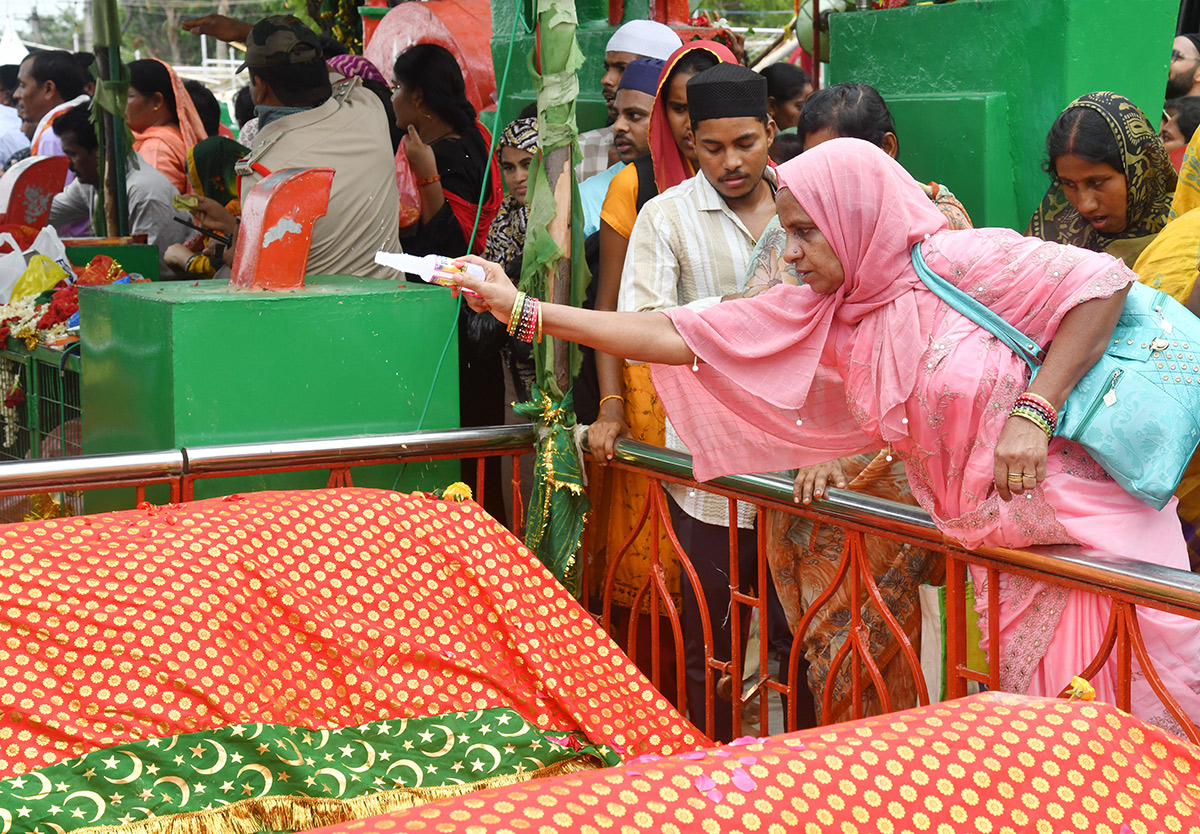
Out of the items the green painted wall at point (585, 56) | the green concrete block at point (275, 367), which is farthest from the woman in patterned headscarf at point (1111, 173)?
the green painted wall at point (585, 56)

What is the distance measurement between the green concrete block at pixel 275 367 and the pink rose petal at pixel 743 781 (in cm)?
188

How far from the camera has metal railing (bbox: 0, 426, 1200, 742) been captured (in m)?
1.93

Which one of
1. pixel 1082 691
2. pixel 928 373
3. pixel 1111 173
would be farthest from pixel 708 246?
pixel 1082 691

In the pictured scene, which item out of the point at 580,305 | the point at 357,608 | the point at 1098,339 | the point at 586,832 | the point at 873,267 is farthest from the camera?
the point at 580,305

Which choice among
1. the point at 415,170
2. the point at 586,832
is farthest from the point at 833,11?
the point at 586,832

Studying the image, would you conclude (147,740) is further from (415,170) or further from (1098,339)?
(415,170)

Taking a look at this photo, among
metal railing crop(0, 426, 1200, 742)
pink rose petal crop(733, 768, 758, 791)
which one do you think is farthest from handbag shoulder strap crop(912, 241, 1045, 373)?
pink rose petal crop(733, 768, 758, 791)

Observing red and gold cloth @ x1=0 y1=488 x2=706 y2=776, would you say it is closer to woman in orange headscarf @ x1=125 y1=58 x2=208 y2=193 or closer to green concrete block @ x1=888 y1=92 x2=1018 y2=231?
green concrete block @ x1=888 y1=92 x2=1018 y2=231

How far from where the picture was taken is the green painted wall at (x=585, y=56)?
17.2 feet

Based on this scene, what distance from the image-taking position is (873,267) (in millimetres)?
2221

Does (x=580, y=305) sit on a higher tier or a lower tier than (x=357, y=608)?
higher

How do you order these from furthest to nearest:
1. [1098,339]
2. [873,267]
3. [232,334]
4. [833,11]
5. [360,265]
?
[833,11], [360,265], [232,334], [873,267], [1098,339]

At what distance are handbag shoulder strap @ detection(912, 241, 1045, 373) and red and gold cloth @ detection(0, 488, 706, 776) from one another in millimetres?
1032

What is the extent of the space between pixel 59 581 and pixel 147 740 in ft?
1.20
